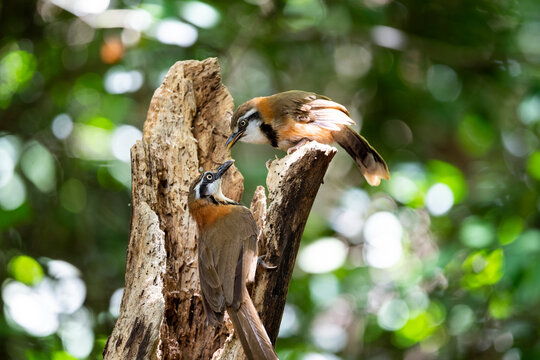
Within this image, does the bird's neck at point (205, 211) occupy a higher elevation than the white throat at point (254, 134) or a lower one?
lower

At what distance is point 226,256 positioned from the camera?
153 inches

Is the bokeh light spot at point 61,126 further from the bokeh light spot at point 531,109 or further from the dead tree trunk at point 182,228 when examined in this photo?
the bokeh light spot at point 531,109

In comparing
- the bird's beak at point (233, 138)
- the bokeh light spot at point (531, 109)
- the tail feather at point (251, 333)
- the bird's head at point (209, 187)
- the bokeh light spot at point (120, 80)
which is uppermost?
the bokeh light spot at point (120, 80)

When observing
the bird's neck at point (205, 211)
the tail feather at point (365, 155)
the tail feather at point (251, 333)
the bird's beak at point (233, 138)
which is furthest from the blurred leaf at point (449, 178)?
the tail feather at point (251, 333)

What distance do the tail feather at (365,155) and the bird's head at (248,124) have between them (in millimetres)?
571

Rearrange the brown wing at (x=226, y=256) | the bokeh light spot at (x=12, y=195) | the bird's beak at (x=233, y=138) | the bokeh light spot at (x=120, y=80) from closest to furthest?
the brown wing at (x=226, y=256)
the bird's beak at (x=233, y=138)
the bokeh light spot at (x=12, y=195)
the bokeh light spot at (x=120, y=80)

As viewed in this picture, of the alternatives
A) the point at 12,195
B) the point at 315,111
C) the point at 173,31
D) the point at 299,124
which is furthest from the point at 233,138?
the point at 12,195

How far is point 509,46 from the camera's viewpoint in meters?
6.93

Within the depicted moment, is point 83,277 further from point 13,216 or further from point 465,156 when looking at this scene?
point 465,156

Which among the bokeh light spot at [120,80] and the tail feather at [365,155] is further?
the bokeh light spot at [120,80]

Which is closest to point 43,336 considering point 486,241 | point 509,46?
point 486,241

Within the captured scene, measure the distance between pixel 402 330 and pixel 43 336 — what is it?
2988 mm

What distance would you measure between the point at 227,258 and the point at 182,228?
55 centimetres

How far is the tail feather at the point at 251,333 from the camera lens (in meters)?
3.33
